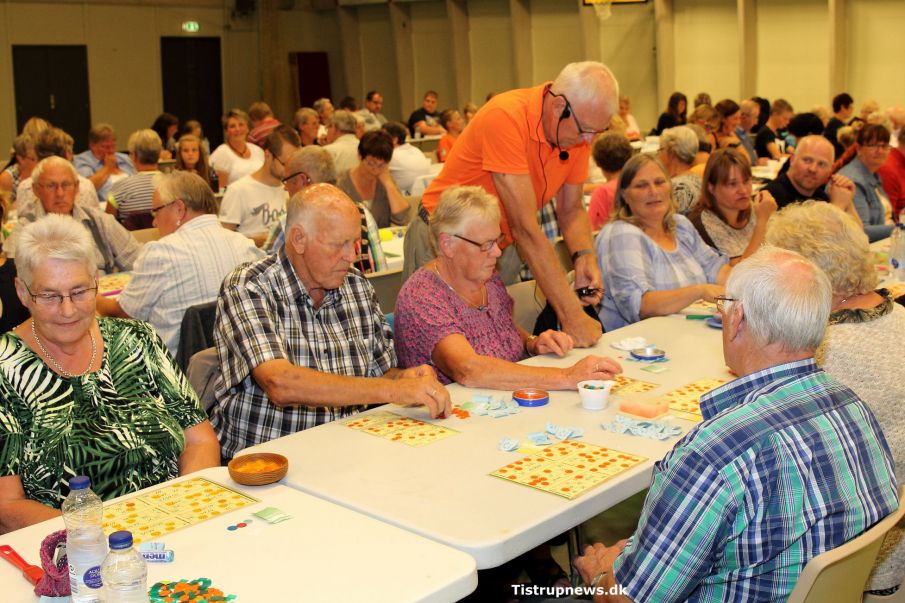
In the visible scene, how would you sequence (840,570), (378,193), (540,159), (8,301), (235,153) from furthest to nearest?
(235,153)
(378,193)
(540,159)
(8,301)
(840,570)

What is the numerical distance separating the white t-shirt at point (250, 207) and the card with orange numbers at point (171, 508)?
4052 mm

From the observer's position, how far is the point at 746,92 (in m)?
13.7

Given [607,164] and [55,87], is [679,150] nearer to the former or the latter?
[607,164]

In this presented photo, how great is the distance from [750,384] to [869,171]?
544 cm

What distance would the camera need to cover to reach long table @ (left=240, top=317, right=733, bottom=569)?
6.79ft

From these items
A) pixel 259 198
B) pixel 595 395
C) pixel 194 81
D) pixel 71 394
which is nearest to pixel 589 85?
pixel 595 395

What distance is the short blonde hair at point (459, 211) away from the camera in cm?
331

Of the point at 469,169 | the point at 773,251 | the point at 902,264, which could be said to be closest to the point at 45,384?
the point at 773,251

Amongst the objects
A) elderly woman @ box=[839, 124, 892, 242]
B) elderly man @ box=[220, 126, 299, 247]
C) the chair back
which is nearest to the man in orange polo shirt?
the chair back

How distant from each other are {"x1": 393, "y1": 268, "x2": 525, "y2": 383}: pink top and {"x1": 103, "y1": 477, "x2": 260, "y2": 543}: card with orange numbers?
42.5 inches

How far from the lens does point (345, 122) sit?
30.8 ft

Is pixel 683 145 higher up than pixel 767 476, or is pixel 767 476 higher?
pixel 683 145

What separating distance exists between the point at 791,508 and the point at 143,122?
16.0 metres

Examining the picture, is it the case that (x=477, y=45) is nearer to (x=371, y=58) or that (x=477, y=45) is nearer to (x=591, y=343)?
(x=371, y=58)
